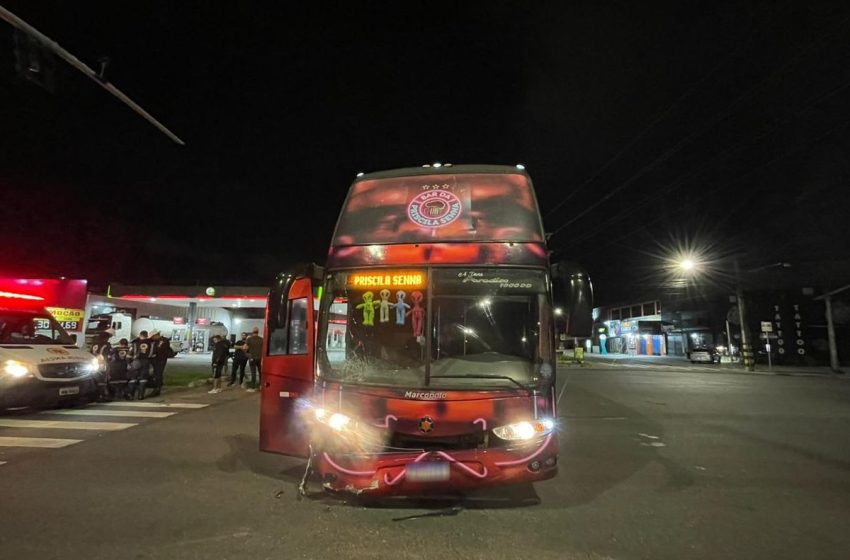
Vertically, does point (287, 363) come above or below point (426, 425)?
above

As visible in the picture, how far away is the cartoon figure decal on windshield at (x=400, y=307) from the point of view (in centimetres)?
528

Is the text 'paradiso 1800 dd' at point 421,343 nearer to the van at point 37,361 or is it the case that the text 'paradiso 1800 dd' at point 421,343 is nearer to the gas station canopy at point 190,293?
the van at point 37,361

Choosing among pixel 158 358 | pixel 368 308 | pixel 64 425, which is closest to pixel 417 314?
pixel 368 308

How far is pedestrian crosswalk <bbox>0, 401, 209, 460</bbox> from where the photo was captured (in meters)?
7.91

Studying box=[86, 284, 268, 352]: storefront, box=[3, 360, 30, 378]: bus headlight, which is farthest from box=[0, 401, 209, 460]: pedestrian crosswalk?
box=[86, 284, 268, 352]: storefront

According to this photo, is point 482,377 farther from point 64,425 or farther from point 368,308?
point 64,425

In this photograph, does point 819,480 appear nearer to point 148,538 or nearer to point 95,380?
point 148,538

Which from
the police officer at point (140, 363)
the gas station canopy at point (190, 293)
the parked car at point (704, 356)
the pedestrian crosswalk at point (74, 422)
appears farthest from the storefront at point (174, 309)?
the parked car at point (704, 356)

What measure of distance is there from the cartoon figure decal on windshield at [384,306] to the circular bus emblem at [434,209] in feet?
2.79

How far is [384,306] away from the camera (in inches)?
211

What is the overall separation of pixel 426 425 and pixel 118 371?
11.2 m

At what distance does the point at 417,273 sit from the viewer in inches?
207

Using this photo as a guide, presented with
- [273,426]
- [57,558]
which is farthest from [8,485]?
[273,426]

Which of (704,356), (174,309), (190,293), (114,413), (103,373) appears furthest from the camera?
(174,309)
